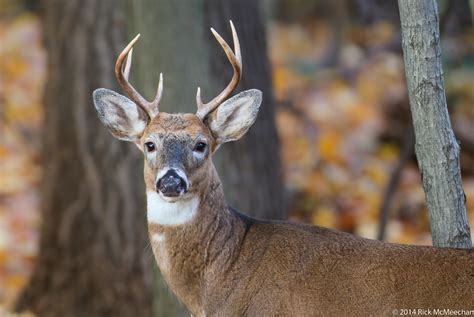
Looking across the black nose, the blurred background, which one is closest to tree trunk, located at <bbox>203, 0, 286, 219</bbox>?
the blurred background

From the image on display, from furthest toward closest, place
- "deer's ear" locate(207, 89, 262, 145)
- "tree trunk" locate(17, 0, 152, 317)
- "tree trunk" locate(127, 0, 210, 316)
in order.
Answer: "tree trunk" locate(17, 0, 152, 317) → "tree trunk" locate(127, 0, 210, 316) → "deer's ear" locate(207, 89, 262, 145)

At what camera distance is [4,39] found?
16.2 m

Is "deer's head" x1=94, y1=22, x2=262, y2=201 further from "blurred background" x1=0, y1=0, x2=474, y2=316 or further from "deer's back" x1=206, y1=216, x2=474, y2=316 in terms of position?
A: "blurred background" x1=0, y1=0, x2=474, y2=316

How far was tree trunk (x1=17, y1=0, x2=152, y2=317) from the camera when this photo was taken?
30.4ft

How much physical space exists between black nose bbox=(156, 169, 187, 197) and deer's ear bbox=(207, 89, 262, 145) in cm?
56

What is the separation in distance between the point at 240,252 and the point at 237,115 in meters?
0.76

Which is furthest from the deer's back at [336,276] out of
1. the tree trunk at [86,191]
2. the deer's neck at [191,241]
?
the tree trunk at [86,191]

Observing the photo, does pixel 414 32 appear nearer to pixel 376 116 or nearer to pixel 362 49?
pixel 376 116

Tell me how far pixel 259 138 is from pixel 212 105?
2.84 metres

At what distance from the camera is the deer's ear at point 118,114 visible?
5.80 m

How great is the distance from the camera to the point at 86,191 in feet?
31.4

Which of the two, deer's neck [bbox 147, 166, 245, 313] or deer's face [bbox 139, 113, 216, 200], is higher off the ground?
deer's face [bbox 139, 113, 216, 200]

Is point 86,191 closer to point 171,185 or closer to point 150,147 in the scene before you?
point 150,147

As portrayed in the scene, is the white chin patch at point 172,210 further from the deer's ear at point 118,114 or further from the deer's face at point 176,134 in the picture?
the deer's ear at point 118,114
